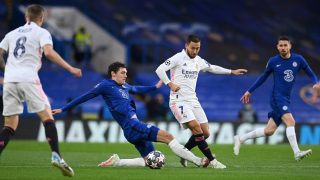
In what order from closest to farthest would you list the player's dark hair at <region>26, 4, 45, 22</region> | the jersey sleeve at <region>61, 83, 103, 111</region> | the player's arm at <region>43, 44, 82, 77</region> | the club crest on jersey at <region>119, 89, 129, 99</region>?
the player's arm at <region>43, 44, 82, 77</region> → the player's dark hair at <region>26, 4, 45, 22</region> → the jersey sleeve at <region>61, 83, 103, 111</region> → the club crest on jersey at <region>119, 89, 129, 99</region>

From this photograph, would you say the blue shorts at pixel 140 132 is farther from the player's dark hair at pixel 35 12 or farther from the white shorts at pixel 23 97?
the player's dark hair at pixel 35 12

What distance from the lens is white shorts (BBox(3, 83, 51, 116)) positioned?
1105 cm

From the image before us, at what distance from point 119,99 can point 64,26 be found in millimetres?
19775

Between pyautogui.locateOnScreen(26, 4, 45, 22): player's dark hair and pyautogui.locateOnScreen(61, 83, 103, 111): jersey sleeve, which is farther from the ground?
pyautogui.locateOnScreen(26, 4, 45, 22): player's dark hair

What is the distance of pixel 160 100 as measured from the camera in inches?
1070

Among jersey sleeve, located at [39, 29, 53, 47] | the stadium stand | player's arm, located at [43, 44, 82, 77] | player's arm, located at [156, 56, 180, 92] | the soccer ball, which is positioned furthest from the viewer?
the stadium stand

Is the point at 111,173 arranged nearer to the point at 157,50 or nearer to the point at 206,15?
the point at 157,50

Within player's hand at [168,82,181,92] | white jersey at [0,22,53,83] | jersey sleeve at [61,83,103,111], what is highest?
white jersey at [0,22,53,83]

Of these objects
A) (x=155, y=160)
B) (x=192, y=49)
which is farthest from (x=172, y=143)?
(x=192, y=49)

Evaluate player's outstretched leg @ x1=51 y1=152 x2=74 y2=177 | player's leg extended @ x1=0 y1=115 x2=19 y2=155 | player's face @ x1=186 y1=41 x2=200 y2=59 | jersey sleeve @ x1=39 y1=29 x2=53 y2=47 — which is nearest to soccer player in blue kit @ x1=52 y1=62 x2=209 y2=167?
player's face @ x1=186 y1=41 x2=200 y2=59

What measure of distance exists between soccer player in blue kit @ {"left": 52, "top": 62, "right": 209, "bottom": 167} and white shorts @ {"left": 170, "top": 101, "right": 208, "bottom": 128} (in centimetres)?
82

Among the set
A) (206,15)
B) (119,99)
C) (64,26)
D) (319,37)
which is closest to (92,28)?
(64,26)

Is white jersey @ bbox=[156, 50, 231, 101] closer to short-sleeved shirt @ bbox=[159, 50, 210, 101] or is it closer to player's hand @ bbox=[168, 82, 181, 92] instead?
short-sleeved shirt @ bbox=[159, 50, 210, 101]

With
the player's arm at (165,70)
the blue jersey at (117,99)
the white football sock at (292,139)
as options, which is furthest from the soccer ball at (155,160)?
the white football sock at (292,139)
